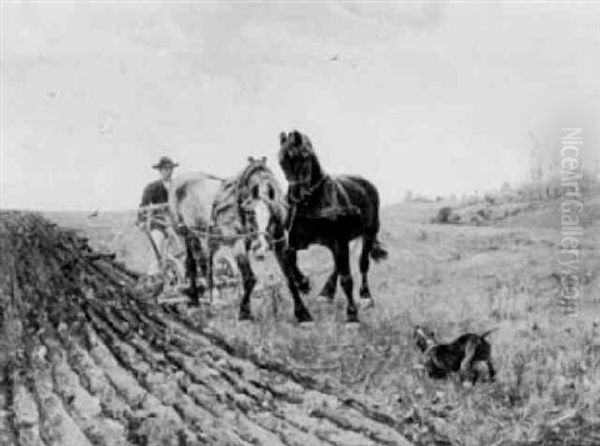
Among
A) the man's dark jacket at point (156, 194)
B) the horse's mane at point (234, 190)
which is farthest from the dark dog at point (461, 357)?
the man's dark jacket at point (156, 194)

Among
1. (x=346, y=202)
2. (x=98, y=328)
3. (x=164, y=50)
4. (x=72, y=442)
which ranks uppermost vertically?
(x=164, y=50)

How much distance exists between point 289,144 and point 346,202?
41 centimetres

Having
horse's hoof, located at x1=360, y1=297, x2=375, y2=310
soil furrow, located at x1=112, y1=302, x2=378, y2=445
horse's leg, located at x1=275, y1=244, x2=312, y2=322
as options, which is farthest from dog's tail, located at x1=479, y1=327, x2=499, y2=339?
horse's leg, located at x1=275, y1=244, x2=312, y2=322

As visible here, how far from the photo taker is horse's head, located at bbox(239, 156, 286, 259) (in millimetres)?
6578

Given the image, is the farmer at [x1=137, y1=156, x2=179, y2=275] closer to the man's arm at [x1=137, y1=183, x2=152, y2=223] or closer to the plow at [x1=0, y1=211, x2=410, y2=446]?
the man's arm at [x1=137, y1=183, x2=152, y2=223]

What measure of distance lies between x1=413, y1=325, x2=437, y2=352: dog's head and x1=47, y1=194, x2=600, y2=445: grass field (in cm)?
4

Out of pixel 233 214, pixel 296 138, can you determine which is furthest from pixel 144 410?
pixel 296 138

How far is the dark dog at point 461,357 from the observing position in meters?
6.23

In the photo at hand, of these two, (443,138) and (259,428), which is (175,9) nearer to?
(443,138)

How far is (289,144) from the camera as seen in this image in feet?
21.6

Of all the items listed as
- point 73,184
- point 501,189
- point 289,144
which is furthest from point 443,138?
point 73,184

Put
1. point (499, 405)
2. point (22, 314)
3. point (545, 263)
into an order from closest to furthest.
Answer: point (499, 405) < point (545, 263) < point (22, 314)

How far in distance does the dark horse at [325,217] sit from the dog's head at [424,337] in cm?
29

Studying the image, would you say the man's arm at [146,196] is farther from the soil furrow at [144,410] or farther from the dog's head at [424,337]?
the dog's head at [424,337]
